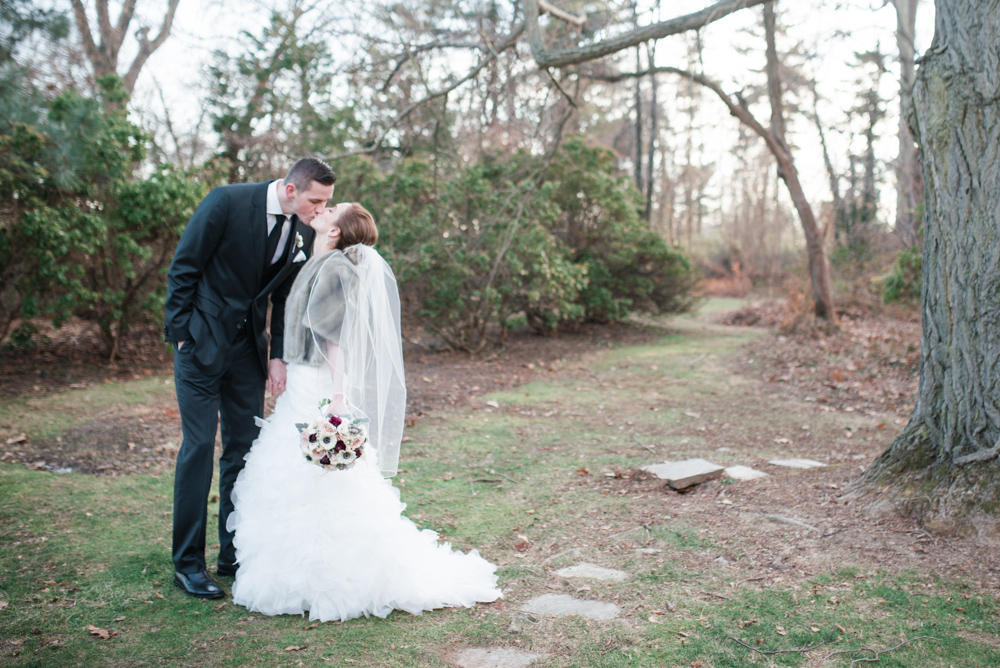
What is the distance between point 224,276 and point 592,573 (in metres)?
2.43

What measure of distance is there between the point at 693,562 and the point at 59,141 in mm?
8352

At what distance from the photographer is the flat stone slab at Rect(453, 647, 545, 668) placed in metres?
2.68

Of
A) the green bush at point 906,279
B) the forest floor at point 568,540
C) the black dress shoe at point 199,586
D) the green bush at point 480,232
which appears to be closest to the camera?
the forest floor at point 568,540

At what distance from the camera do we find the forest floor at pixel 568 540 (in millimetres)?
2781

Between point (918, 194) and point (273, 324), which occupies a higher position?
point (918, 194)

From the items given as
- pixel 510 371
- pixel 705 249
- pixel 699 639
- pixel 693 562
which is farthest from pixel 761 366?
pixel 705 249

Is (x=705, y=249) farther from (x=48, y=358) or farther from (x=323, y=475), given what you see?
(x=323, y=475)

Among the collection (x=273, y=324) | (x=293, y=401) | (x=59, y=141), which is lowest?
(x=293, y=401)

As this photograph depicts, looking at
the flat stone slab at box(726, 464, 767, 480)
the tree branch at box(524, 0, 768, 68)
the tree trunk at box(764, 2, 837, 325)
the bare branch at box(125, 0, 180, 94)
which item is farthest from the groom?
the bare branch at box(125, 0, 180, 94)

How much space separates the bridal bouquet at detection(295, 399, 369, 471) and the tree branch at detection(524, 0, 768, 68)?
3808 mm

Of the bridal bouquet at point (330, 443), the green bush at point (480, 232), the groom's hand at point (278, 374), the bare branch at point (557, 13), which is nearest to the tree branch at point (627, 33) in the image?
the bare branch at point (557, 13)

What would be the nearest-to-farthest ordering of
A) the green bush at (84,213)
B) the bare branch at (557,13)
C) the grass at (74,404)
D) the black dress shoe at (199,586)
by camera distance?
the black dress shoe at (199,586), the bare branch at (557,13), the grass at (74,404), the green bush at (84,213)

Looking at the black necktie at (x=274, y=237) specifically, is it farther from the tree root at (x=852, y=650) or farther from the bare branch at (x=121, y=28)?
the bare branch at (x=121, y=28)

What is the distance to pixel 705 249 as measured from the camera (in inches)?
1228
